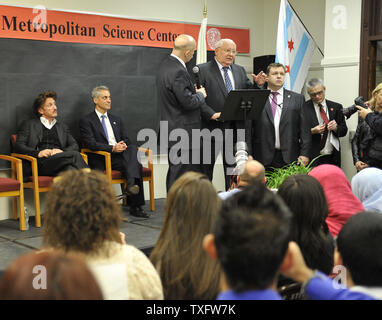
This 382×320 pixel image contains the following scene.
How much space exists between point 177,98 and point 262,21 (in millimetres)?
3211

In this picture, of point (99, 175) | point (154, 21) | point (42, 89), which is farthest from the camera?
point (154, 21)

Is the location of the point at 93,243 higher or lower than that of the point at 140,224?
higher

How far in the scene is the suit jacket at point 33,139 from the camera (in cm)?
476

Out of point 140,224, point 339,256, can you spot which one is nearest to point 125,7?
point 140,224

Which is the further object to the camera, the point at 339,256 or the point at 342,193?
the point at 342,193

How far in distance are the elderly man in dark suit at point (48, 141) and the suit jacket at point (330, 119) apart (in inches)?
92.7

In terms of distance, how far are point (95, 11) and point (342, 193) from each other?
399 cm

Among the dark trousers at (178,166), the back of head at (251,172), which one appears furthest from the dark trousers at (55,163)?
the back of head at (251,172)

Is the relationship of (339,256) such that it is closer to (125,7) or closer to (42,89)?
(42,89)

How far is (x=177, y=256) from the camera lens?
A: 1.74m

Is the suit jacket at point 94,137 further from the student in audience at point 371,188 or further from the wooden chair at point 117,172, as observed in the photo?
the student in audience at point 371,188

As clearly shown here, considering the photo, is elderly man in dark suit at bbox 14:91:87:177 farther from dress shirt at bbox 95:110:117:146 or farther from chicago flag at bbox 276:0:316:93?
chicago flag at bbox 276:0:316:93

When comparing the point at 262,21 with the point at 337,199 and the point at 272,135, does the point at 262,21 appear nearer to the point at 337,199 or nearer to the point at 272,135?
the point at 272,135

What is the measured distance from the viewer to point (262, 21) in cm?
708
